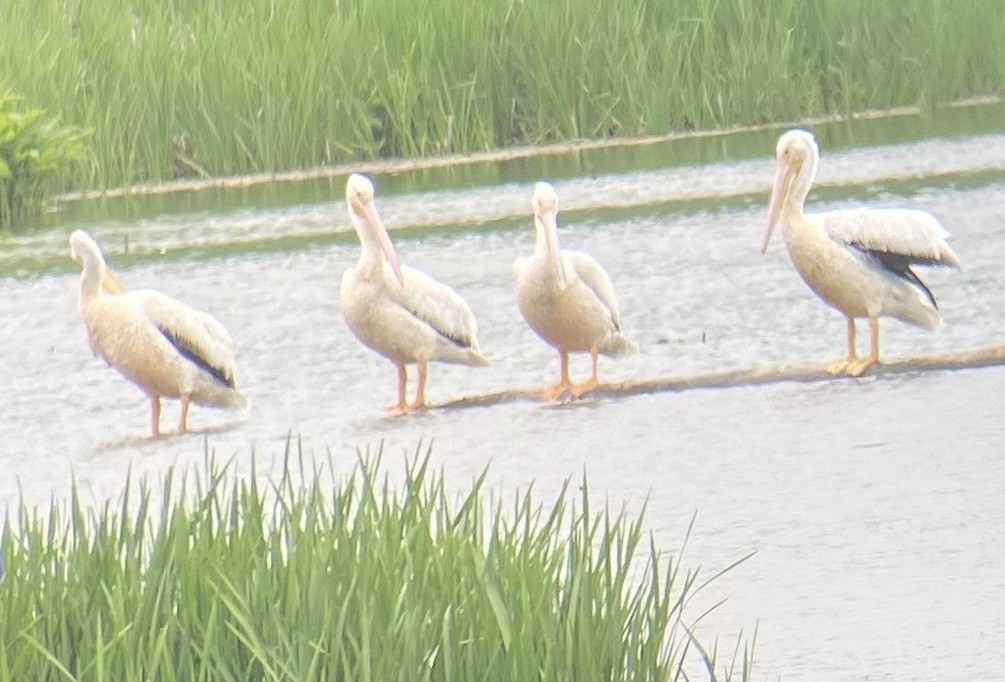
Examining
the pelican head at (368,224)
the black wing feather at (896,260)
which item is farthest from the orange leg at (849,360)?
the pelican head at (368,224)

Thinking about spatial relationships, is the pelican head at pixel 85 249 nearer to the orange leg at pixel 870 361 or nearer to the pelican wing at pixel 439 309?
the pelican wing at pixel 439 309

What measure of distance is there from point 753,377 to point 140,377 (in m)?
2.44

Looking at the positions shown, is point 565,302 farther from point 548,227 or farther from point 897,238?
point 897,238

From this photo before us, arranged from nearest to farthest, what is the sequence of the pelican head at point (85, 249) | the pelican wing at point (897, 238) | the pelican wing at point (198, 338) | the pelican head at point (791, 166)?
the pelican wing at point (198, 338)
the pelican wing at point (897, 238)
the pelican head at point (85, 249)
the pelican head at point (791, 166)

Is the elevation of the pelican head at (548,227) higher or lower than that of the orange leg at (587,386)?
higher

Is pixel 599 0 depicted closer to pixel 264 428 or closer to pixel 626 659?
pixel 264 428

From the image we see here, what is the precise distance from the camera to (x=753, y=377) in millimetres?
8797

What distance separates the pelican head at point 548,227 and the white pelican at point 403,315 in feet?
1.36

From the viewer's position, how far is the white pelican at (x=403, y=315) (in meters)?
9.30

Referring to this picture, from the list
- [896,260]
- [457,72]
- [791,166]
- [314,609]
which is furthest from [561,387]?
[457,72]

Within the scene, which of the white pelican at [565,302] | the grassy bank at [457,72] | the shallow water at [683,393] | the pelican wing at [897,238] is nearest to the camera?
the shallow water at [683,393]

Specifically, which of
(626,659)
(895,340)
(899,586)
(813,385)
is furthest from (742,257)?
(626,659)

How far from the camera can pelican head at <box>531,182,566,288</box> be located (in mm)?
9211

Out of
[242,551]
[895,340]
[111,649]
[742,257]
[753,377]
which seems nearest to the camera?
[111,649]
